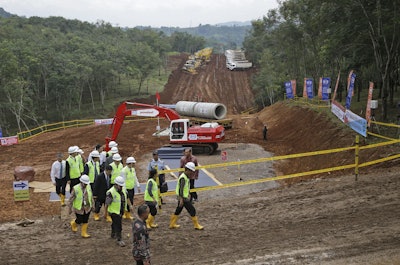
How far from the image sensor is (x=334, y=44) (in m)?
24.9

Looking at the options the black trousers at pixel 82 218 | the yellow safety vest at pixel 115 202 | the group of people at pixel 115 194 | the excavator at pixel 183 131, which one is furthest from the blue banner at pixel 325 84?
the yellow safety vest at pixel 115 202

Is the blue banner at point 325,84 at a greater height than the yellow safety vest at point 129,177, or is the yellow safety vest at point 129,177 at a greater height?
the blue banner at point 325,84

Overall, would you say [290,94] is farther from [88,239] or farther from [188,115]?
[88,239]

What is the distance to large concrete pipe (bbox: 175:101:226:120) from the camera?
3025cm

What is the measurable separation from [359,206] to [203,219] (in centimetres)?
432

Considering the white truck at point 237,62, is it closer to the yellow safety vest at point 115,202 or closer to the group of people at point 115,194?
the group of people at point 115,194

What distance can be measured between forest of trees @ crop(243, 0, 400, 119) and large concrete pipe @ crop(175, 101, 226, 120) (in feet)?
28.4

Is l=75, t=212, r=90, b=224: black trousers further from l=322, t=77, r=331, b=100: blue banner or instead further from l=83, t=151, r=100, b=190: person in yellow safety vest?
l=322, t=77, r=331, b=100: blue banner

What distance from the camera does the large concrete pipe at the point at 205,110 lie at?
99.2 ft

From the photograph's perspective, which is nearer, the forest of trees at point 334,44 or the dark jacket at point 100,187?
the dark jacket at point 100,187

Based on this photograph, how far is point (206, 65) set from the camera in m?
88.0

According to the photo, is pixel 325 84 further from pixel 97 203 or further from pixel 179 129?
pixel 97 203

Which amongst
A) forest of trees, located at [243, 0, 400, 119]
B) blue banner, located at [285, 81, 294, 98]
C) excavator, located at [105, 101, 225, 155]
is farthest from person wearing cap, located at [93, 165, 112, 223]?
blue banner, located at [285, 81, 294, 98]

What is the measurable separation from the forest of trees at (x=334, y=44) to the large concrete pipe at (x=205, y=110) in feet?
28.4
